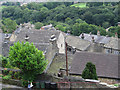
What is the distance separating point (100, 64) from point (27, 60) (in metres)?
6.90

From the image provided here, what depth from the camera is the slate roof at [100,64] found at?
15.5 m

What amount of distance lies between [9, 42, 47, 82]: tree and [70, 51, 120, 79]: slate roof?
3.38 m

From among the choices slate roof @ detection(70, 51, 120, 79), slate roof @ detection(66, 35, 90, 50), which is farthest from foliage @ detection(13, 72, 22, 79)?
slate roof @ detection(66, 35, 90, 50)

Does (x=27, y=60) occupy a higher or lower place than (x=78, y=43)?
higher

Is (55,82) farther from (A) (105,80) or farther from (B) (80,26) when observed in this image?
(B) (80,26)

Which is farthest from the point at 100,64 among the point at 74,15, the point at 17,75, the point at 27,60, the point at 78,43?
the point at 74,15

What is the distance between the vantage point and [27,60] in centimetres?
1436

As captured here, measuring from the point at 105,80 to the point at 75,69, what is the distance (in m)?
2.89

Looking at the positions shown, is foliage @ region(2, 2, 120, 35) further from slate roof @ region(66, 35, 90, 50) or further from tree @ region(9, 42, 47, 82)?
tree @ region(9, 42, 47, 82)

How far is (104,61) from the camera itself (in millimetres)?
16703

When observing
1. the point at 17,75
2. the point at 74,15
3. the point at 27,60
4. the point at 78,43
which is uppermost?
the point at 74,15

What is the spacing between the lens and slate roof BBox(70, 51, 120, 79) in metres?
15.5

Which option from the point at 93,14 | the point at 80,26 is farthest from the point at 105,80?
the point at 93,14

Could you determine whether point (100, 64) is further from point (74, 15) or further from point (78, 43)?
point (74, 15)
